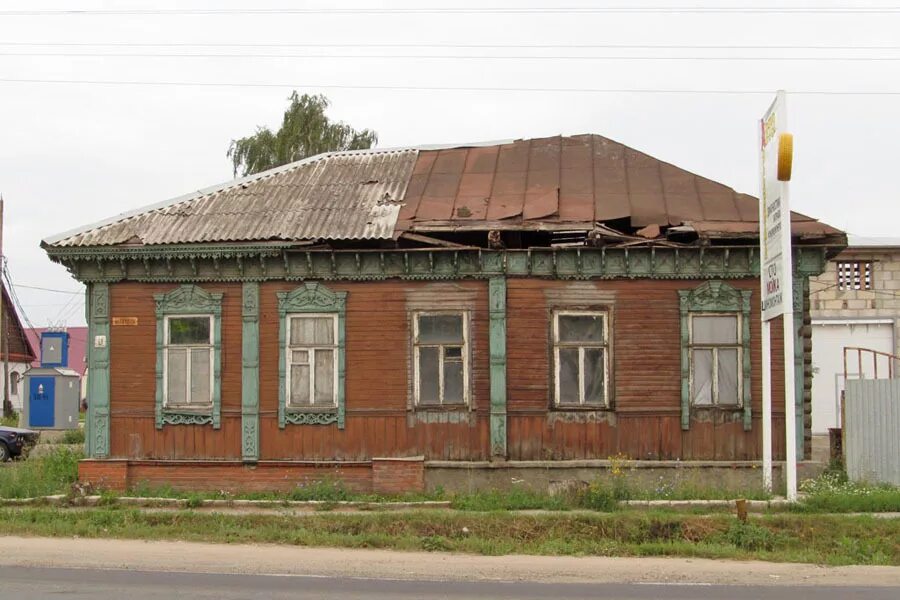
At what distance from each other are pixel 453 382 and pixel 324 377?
2.06 metres

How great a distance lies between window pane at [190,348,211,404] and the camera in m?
16.8

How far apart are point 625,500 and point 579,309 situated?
324 centimetres

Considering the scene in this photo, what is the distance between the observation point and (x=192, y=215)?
17375 mm

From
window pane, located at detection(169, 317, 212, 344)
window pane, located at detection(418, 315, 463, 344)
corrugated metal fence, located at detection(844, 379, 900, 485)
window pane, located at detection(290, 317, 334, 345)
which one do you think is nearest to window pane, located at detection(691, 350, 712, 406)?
corrugated metal fence, located at detection(844, 379, 900, 485)

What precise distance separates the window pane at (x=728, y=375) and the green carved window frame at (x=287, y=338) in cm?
589

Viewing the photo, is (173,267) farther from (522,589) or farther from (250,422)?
(522,589)

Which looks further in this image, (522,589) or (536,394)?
(536,394)

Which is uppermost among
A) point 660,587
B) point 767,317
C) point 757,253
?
point 757,253

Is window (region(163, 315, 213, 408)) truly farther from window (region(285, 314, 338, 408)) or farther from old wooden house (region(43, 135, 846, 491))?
window (region(285, 314, 338, 408))

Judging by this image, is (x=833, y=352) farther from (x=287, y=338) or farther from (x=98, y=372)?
(x=98, y=372)

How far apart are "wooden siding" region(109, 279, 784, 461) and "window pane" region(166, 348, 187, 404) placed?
1.33 ft

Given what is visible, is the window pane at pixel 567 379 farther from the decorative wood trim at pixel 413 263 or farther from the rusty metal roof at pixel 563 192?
the rusty metal roof at pixel 563 192

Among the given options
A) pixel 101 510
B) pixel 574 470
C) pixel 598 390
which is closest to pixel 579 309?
pixel 598 390

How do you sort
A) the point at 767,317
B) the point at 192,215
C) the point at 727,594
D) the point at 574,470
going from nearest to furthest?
the point at 727,594 → the point at 767,317 → the point at 574,470 → the point at 192,215
